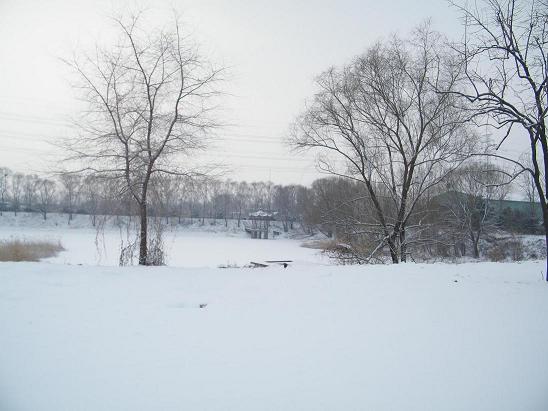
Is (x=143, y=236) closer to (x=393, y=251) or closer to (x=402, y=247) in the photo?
(x=393, y=251)

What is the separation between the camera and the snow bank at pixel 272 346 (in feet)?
9.95

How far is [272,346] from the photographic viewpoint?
4.08 meters

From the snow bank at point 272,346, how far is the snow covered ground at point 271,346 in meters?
0.02

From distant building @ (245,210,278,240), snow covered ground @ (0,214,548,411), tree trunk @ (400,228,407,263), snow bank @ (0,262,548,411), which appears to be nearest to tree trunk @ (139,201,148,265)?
snow covered ground @ (0,214,548,411)

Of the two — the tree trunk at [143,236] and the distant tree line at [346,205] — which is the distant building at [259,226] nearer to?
the distant tree line at [346,205]

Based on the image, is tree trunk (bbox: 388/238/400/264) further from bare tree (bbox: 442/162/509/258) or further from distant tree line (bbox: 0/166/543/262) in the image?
bare tree (bbox: 442/162/509/258)

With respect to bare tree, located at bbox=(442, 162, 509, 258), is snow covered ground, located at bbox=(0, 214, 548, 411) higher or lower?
lower

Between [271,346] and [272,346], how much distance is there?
0.01 m

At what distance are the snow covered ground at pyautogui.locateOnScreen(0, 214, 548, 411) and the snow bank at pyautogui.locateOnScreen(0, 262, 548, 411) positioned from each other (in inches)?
0.7

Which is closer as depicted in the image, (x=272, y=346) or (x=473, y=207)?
(x=272, y=346)

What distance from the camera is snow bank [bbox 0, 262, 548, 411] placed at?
3033 mm

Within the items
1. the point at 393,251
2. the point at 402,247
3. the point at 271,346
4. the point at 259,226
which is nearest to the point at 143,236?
the point at 271,346

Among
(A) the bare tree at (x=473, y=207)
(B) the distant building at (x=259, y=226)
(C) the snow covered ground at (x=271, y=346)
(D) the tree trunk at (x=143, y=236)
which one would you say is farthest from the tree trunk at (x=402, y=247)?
(B) the distant building at (x=259, y=226)

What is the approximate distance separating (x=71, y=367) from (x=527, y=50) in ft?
36.7
